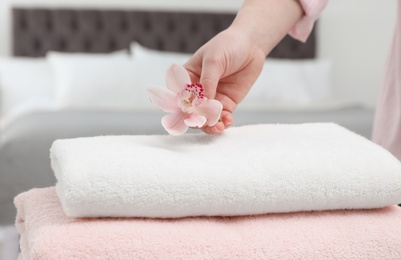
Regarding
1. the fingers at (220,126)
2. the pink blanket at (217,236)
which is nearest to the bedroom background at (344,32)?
the fingers at (220,126)

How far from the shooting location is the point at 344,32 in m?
3.89

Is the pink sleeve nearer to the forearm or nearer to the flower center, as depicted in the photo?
the forearm

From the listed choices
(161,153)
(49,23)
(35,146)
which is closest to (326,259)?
(161,153)

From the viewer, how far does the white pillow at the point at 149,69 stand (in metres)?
3.06

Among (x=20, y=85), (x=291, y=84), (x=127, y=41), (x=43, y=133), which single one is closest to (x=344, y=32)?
(x=291, y=84)

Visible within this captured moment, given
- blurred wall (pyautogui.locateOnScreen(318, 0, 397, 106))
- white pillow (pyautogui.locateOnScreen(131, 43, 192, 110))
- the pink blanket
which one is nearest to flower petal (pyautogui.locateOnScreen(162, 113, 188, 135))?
the pink blanket

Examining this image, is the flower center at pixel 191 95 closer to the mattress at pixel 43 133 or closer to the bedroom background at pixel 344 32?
the mattress at pixel 43 133

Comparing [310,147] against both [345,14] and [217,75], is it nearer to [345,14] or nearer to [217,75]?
[217,75]

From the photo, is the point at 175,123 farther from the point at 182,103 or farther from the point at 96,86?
the point at 96,86

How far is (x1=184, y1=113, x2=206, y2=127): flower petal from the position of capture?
26.8 inches

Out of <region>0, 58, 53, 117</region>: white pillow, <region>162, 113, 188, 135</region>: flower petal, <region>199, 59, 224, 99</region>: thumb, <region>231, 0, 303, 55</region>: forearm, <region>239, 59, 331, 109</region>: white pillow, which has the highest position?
<region>231, 0, 303, 55</region>: forearm

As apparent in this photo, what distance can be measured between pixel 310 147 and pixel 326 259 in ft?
0.44

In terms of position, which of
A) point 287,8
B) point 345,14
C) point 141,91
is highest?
point 287,8

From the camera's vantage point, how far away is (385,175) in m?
0.67
